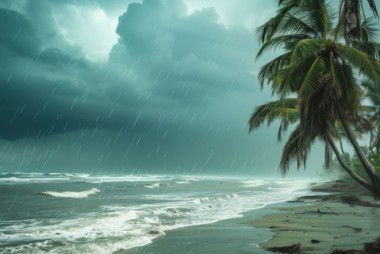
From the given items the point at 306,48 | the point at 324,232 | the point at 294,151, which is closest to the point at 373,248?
the point at 324,232

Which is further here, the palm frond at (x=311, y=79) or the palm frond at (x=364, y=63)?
the palm frond at (x=311, y=79)

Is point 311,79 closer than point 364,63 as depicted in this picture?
No

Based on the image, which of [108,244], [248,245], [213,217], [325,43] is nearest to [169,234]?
[108,244]

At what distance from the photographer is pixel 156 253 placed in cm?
853

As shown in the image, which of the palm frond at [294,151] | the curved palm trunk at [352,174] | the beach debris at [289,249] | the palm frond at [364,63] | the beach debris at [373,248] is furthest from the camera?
the palm frond at [294,151]

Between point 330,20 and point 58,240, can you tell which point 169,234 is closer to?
point 58,240

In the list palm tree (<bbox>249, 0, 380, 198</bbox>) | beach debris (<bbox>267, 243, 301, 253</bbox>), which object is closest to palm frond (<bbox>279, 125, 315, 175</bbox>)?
palm tree (<bbox>249, 0, 380, 198</bbox>)

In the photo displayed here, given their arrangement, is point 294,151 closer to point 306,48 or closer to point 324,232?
point 324,232

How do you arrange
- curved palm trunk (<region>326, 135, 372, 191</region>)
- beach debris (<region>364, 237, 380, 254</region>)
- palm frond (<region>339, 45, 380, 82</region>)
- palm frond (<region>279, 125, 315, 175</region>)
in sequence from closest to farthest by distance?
beach debris (<region>364, 237, 380, 254</region>)
palm frond (<region>339, 45, 380, 82</region>)
curved palm trunk (<region>326, 135, 372, 191</region>)
palm frond (<region>279, 125, 315, 175</region>)

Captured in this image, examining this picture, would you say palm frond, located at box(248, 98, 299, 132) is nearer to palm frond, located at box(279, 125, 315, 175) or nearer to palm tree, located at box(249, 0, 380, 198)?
palm frond, located at box(279, 125, 315, 175)

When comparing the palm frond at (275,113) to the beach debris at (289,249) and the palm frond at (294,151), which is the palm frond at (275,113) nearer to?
the palm frond at (294,151)

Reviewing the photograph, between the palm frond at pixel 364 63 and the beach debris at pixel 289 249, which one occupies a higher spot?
the palm frond at pixel 364 63

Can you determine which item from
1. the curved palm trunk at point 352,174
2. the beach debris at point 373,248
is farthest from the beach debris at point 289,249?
the curved palm trunk at point 352,174

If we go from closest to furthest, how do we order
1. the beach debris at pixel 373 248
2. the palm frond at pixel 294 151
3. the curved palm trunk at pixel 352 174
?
the beach debris at pixel 373 248 < the curved palm trunk at pixel 352 174 < the palm frond at pixel 294 151
